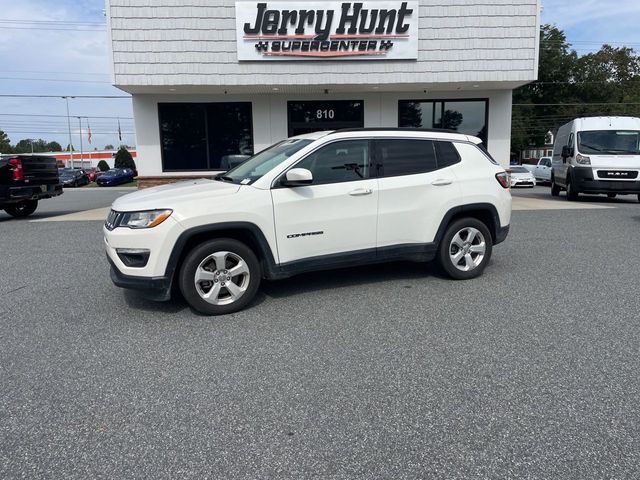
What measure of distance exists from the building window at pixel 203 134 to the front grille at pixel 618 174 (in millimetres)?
10643

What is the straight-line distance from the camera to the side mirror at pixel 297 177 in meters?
4.71

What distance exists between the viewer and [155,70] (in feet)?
45.6

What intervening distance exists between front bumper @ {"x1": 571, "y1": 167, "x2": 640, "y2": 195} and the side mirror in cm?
1262

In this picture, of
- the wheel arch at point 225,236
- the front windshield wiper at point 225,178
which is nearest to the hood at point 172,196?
the front windshield wiper at point 225,178

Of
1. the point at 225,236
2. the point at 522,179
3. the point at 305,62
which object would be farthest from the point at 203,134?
the point at 522,179

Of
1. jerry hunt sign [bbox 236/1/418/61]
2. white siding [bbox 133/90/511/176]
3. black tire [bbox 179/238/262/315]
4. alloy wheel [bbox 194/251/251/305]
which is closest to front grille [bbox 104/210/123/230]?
black tire [bbox 179/238/262/315]

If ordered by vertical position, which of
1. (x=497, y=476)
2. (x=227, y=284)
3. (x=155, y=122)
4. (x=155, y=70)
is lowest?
(x=497, y=476)

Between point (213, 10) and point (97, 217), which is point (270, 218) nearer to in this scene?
point (97, 217)

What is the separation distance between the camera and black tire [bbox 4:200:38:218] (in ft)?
43.7

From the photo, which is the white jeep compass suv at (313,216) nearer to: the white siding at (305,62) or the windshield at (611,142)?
the white siding at (305,62)

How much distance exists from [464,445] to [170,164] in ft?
49.5

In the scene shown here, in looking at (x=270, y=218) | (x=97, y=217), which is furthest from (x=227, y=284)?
(x=97, y=217)

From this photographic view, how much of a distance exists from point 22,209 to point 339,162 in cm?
1173

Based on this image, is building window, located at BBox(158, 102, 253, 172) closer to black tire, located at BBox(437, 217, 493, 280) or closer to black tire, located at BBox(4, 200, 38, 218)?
black tire, located at BBox(4, 200, 38, 218)
